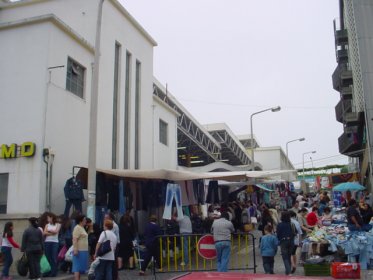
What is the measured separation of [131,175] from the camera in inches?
519

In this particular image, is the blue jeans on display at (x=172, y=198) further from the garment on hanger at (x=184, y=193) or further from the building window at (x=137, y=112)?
the building window at (x=137, y=112)

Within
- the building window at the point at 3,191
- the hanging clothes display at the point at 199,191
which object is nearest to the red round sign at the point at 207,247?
the hanging clothes display at the point at 199,191

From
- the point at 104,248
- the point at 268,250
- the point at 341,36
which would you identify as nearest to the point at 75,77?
the point at 104,248

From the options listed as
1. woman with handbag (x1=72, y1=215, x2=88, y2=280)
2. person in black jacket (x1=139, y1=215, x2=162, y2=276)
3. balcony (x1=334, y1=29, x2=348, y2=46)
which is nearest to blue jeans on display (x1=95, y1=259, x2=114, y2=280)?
woman with handbag (x1=72, y1=215, x2=88, y2=280)

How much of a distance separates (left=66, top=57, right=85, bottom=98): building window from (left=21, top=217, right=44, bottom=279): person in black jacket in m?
6.62

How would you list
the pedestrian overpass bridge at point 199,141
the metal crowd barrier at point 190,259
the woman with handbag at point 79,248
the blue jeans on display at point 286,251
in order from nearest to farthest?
the woman with handbag at point 79,248
the blue jeans on display at point 286,251
the metal crowd barrier at point 190,259
the pedestrian overpass bridge at point 199,141

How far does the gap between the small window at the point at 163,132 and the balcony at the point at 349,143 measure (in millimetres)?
15848

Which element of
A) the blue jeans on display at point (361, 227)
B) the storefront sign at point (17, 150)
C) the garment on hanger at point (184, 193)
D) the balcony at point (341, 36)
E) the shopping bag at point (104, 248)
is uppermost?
the balcony at point (341, 36)

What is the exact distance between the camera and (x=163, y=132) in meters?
24.7

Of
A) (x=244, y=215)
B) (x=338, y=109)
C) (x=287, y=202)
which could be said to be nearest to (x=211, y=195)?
(x=244, y=215)

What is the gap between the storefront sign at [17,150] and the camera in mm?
13367

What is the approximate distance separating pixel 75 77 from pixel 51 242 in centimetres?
703

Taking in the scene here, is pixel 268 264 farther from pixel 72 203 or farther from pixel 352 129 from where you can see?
pixel 352 129

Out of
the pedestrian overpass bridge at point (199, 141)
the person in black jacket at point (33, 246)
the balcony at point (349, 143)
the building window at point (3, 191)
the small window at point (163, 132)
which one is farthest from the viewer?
the pedestrian overpass bridge at point (199, 141)
